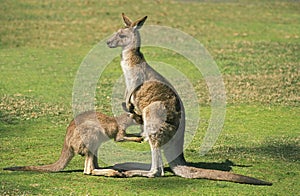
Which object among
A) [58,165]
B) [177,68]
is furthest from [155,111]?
[177,68]

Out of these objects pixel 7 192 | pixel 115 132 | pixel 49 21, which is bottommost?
pixel 7 192

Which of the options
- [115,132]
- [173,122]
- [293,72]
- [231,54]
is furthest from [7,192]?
[231,54]

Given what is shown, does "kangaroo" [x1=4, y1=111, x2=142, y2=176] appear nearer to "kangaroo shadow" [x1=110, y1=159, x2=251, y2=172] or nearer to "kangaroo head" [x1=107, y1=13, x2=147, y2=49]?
"kangaroo shadow" [x1=110, y1=159, x2=251, y2=172]

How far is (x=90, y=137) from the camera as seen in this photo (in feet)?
21.2

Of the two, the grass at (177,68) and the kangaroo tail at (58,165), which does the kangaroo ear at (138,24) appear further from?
the grass at (177,68)

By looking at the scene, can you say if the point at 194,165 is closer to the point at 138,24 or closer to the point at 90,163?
the point at 90,163

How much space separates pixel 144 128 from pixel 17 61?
7.36 metres

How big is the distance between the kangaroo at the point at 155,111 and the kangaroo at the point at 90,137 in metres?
0.19

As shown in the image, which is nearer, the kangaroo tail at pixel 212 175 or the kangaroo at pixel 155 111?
the kangaroo tail at pixel 212 175

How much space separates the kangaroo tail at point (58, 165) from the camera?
658cm

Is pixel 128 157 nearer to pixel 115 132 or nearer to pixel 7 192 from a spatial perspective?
pixel 115 132

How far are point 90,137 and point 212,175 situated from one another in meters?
1.11

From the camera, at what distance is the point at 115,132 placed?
6.71 metres

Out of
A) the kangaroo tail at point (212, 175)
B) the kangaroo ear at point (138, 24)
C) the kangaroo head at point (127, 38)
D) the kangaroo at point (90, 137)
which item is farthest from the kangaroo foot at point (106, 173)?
the kangaroo ear at point (138, 24)
